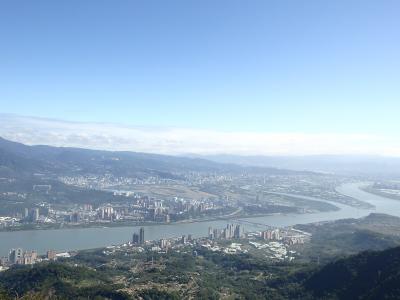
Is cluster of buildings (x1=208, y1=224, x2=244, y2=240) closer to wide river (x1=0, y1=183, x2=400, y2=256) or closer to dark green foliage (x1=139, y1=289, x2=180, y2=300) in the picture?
wide river (x1=0, y1=183, x2=400, y2=256)

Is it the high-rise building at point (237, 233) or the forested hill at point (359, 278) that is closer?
the forested hill at point (359, 278)

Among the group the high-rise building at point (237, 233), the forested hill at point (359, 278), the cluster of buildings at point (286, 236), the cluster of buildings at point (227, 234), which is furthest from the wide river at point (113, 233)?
the forested hill at point (359, 278)

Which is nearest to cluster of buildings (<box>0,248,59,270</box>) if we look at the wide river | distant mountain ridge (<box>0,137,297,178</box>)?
the wide river

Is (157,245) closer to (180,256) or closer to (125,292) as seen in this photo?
(180,256)

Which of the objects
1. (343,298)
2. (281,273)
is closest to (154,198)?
(281,273)

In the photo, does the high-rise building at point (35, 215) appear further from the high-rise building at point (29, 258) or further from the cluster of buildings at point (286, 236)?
the cluster of buildings at point (286, 236)

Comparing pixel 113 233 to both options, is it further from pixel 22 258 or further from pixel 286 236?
pixel 286 236
